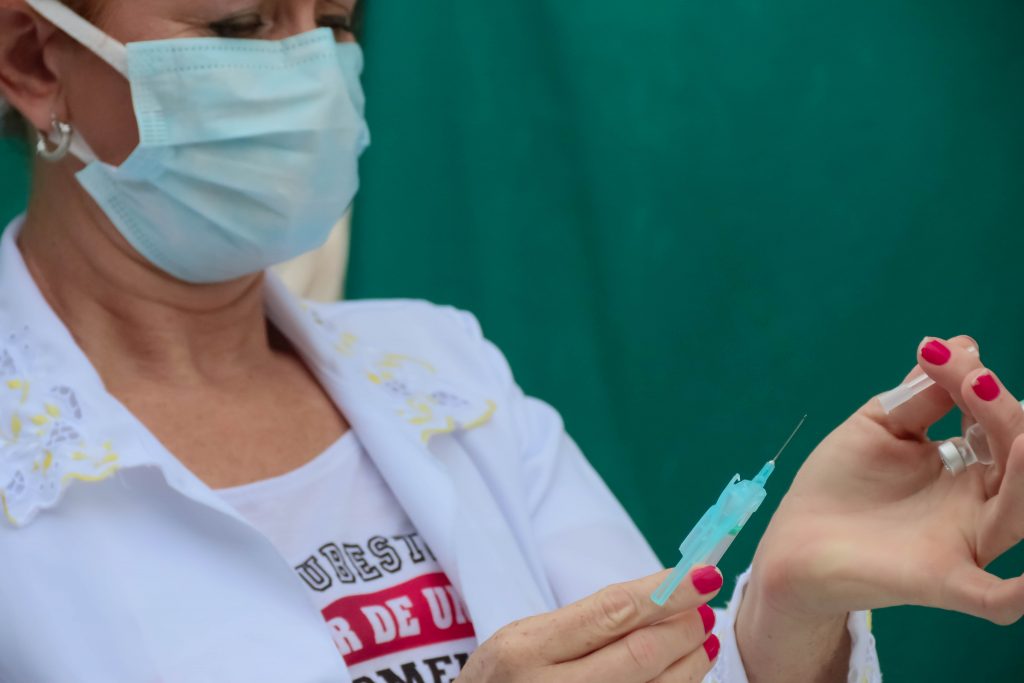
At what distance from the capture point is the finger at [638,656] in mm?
987

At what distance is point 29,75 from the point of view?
1356 millimetres

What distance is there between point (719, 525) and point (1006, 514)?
7.9 inches

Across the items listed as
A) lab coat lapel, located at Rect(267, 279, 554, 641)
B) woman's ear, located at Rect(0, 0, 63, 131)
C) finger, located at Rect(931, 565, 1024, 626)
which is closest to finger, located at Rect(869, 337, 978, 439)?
finger, located at Rect(931, 565, 1024, 626)

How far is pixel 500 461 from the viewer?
58.8 inches

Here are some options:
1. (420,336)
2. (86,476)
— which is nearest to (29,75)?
(86,476)

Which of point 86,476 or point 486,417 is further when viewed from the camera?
point 486,417

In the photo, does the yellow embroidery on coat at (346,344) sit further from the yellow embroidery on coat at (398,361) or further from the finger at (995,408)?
the finger at (995,408)

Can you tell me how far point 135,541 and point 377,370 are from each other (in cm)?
42

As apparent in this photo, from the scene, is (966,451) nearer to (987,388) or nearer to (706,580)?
(987,388)

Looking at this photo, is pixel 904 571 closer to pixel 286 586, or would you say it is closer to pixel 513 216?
pixel 286 586

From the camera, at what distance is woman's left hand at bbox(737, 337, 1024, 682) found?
947 mm

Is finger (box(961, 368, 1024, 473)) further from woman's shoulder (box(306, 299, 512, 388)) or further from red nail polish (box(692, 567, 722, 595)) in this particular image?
woman's shoulder (box(306, 299, 512, 388))

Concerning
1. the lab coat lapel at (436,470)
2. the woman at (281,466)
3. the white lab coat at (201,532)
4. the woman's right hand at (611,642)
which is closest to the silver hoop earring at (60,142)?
the woman at (281,466)

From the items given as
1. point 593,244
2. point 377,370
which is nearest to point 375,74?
point 593,244
